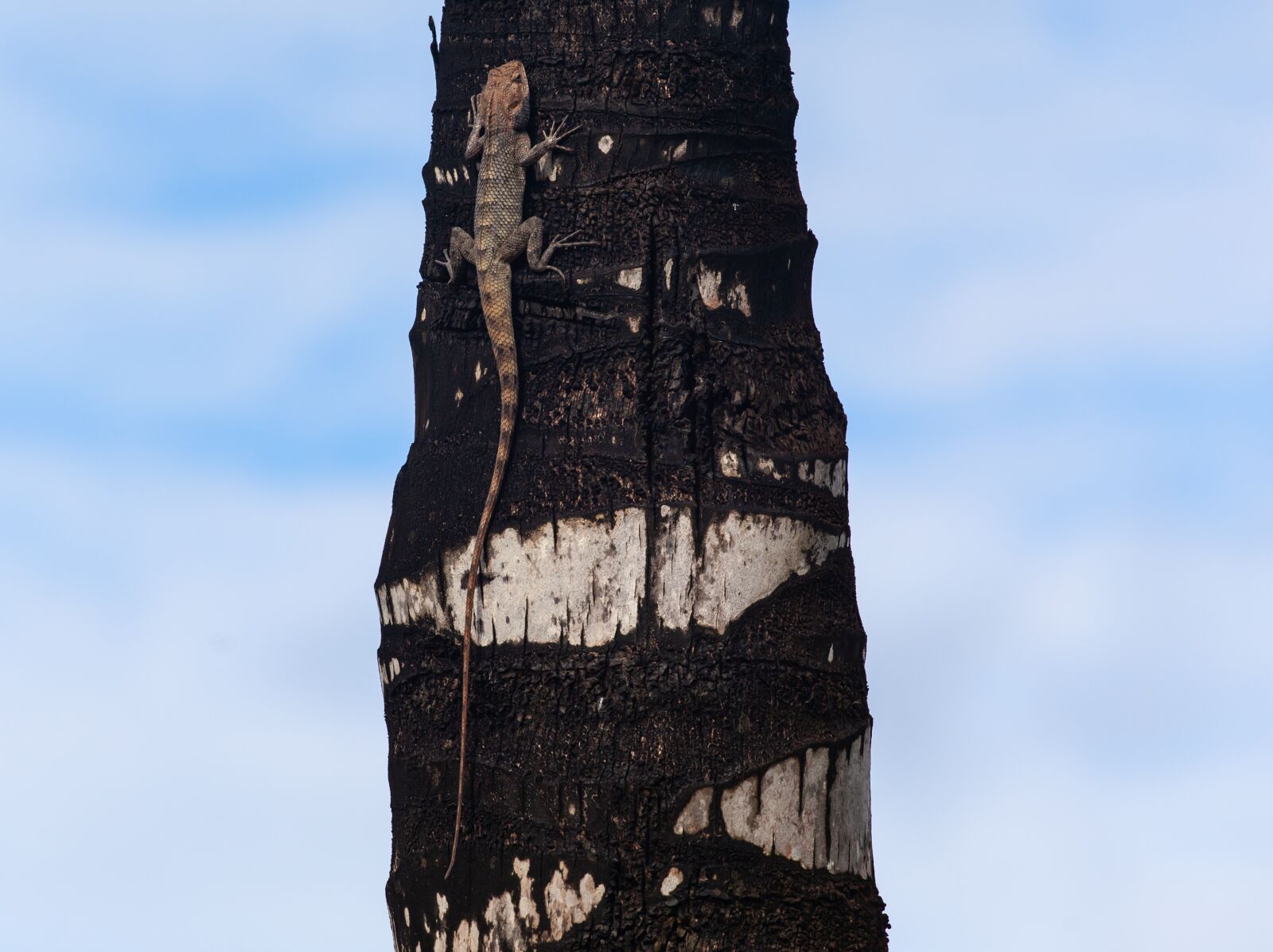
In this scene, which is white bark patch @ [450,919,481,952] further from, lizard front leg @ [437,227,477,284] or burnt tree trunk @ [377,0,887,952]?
lizard front leg @ [437,227,477,284]

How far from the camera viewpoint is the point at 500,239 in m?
6.49

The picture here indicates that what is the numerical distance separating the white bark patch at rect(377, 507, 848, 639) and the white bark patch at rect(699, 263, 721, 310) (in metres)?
0.72

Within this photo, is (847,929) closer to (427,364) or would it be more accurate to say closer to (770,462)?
(770,462)

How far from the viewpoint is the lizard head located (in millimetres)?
6566

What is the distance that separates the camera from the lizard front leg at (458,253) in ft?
21.9

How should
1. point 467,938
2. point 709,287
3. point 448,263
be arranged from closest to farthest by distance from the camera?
point 467,938 < point 709,287 < point 448,263

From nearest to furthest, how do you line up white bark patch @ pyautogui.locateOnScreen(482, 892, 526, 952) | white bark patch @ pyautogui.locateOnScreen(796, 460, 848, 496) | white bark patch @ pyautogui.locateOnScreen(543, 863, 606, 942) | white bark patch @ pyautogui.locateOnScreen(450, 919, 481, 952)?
white bark patch @ pyautogui.locateOnScreen(543, 863, 606, 942) → white bark patch @ pyautogui.locateOnScreen(482, 892, 526, 952) → white bark patch @ pyautogui.locateOnScreen(450, 919, 481, 952) → white bark patch @ pyautogui.locateOnScreen(796, 460, 848, 496)

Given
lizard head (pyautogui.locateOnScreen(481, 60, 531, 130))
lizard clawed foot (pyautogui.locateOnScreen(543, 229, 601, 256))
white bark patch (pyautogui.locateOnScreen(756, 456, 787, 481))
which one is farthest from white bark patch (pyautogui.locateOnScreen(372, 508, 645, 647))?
lizard head (pyautogui.locateOnScreen(481, 60, 531, 130))

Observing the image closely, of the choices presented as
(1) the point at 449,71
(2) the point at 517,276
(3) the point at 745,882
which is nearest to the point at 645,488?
(2) the point at 517,276

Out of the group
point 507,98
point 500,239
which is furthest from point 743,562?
point 507,98

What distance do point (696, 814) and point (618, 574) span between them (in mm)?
805

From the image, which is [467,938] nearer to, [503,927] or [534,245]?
[503,927]

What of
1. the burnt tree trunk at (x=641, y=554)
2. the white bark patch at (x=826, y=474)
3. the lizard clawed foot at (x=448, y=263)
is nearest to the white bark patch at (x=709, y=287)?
the burnt tree trunk at (x=641, y=554)

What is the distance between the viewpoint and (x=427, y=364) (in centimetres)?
693
